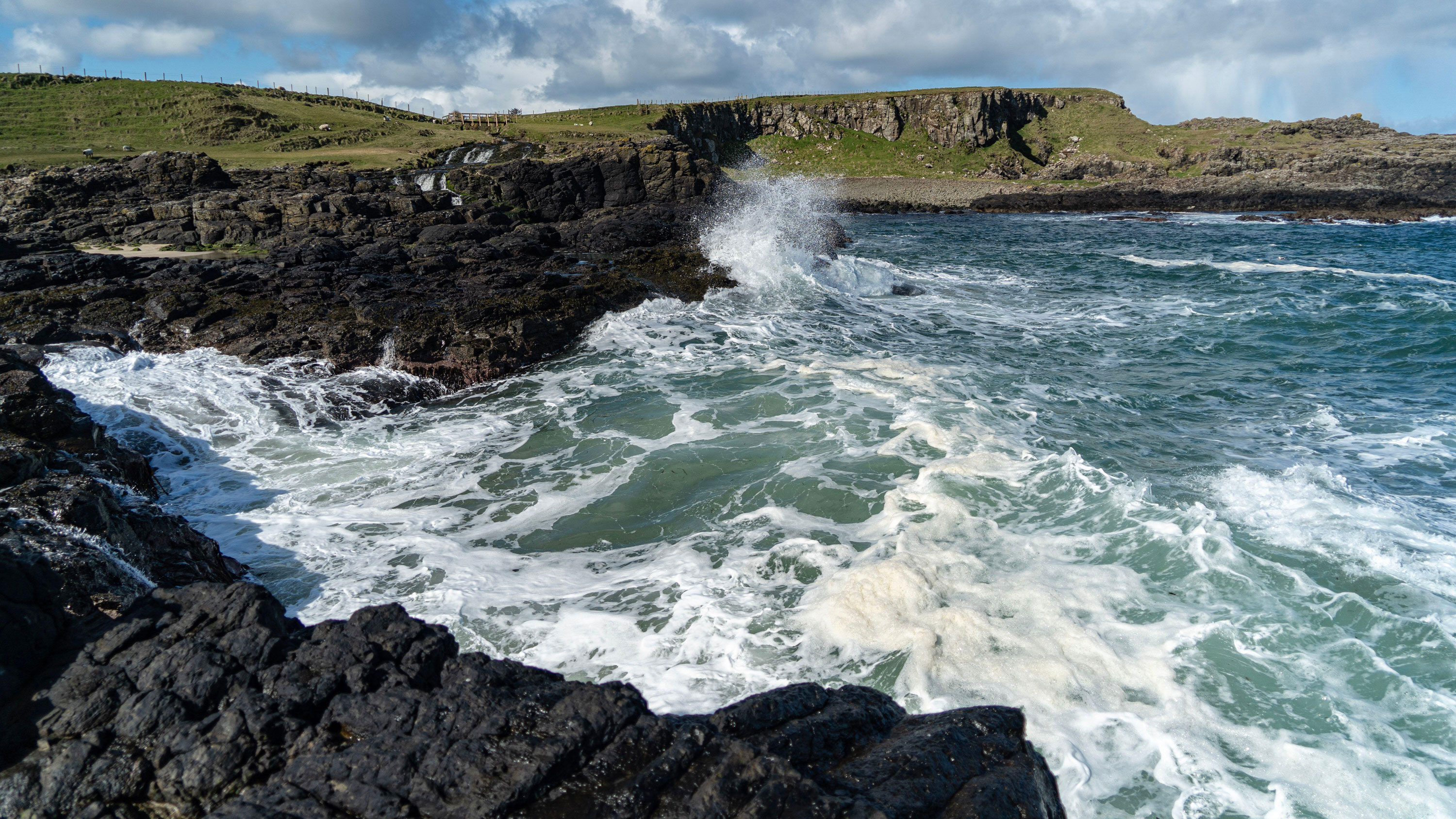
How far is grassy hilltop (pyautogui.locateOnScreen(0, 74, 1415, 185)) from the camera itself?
38.7m

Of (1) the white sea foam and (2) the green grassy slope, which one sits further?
(2) the green grassy slope

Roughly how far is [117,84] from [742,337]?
60.9 metres

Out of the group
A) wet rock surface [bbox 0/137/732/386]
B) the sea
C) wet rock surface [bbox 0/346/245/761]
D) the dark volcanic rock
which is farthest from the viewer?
wet rock surface [bbox 0/137/732/386]

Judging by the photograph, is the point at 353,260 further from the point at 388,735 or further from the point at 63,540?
the point at 388,735

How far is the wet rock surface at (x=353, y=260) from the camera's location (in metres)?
11.9

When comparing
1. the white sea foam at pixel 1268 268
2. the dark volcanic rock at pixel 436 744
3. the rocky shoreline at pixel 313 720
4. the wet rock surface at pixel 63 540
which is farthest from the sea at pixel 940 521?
the white sea foam at pixel 1268 268

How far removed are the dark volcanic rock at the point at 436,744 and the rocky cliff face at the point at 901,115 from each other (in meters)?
80.9

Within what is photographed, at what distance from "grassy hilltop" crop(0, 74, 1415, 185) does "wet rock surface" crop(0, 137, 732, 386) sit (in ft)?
36.0

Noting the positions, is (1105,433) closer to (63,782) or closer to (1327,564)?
(1327,564)

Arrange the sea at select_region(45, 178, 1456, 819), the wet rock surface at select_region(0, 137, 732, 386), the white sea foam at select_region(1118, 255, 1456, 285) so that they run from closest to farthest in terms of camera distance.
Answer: the sea at select_region(45, 178, 1456, 819), the wet rock surface at select_region(0, 137, 732, 386), the white sea foam at select_region(1118, 255, 1456, 285)

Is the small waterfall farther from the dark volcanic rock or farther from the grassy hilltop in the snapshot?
the grassy hilltop

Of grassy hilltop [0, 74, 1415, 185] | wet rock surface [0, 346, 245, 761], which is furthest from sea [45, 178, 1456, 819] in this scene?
grassy hilltop [0, 74, 1415, 185]

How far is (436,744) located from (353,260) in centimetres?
1589

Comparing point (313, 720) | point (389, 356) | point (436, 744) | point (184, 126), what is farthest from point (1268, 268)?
point (184, 126)
